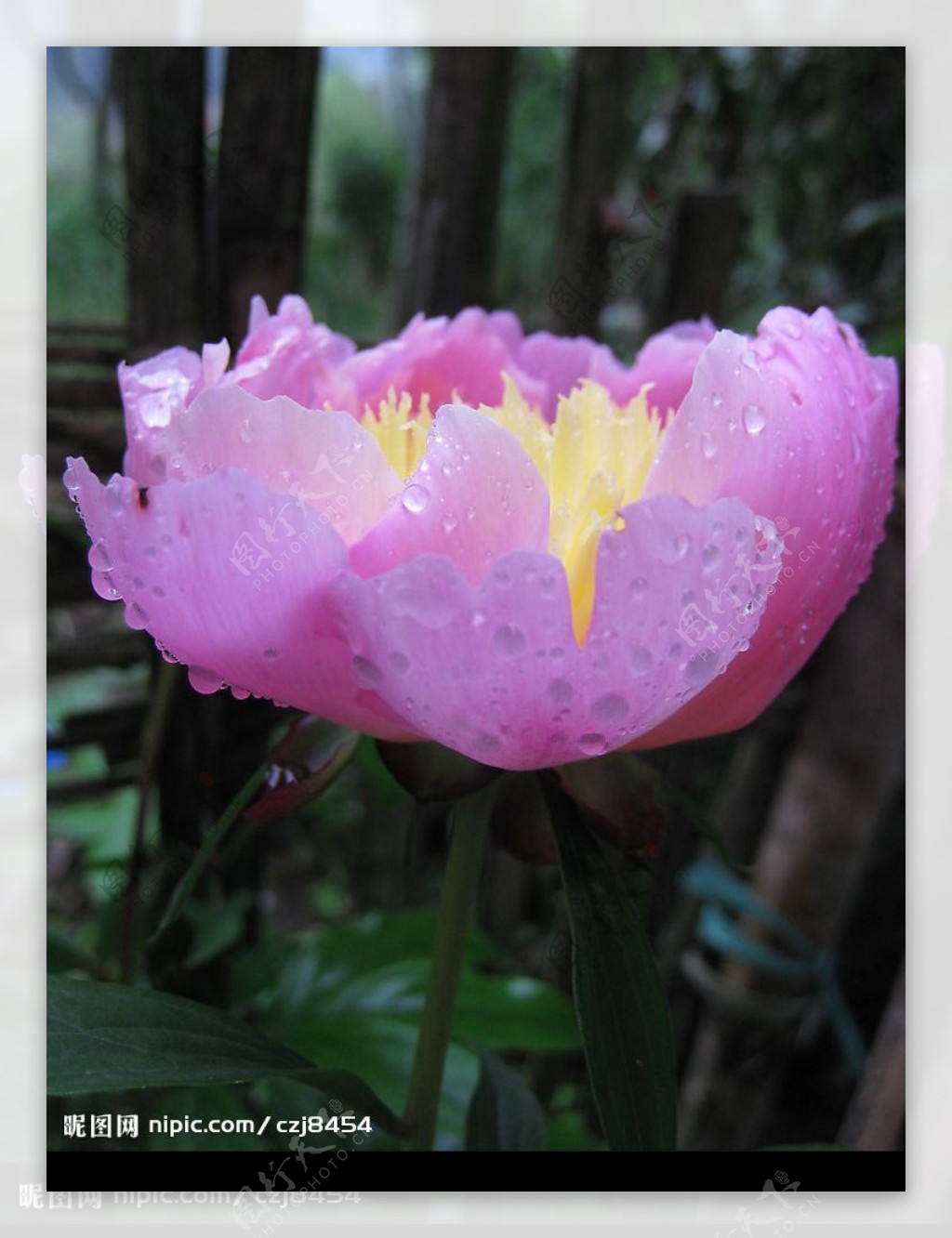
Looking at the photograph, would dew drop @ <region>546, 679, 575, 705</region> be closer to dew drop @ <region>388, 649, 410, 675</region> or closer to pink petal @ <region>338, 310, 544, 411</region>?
dew drop @ <region>388, 649, 410, 675</region>

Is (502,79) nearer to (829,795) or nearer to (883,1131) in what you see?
(829,795)

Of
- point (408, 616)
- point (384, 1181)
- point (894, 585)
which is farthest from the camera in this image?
point (894, 585)

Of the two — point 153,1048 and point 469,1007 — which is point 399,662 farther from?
point 469,1007

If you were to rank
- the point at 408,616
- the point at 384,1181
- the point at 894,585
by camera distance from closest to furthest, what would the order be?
the point at 408,616, the point at 384,1181, the point at 894,585

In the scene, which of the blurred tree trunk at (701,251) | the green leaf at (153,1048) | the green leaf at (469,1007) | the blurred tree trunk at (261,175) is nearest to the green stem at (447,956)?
the green leaf at (153,1048)

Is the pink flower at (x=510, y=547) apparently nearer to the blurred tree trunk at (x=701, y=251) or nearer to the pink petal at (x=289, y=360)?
the pink petal at (x=289, y=360)

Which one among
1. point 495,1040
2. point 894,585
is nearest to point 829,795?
point 894,585
